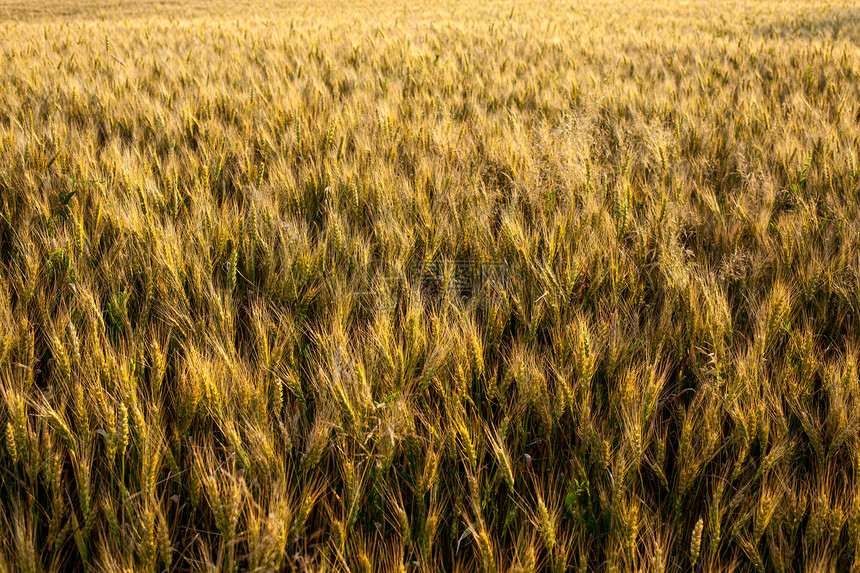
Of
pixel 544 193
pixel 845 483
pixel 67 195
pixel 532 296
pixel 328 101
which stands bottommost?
pixel 845 483

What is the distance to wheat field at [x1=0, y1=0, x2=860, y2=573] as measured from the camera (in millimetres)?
947

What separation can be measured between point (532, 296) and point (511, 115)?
6.06ft

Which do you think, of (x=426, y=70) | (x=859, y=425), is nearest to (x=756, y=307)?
(x=859, y=425)

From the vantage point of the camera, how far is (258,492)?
0.99 metres

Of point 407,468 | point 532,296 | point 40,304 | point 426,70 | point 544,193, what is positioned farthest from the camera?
point 426,70

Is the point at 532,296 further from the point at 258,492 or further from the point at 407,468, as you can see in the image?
the point at 258,492

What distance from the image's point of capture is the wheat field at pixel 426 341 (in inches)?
37.3

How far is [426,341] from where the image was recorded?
4.25 ft

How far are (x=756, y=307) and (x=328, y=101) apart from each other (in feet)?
8.81

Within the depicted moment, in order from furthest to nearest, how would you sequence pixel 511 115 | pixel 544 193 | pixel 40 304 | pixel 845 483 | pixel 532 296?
1. pixel 511 115
2. pixel 544 193
3. pixel 532 296
4. pixel 40 304
5. pixel 845 483

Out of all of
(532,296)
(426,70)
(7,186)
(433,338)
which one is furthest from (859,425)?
(426,70)

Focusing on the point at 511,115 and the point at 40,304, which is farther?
the point at 511,115

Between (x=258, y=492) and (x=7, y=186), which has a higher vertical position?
(x=7, y=186)

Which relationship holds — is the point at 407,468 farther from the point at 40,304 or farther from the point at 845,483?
the point at 40,304
